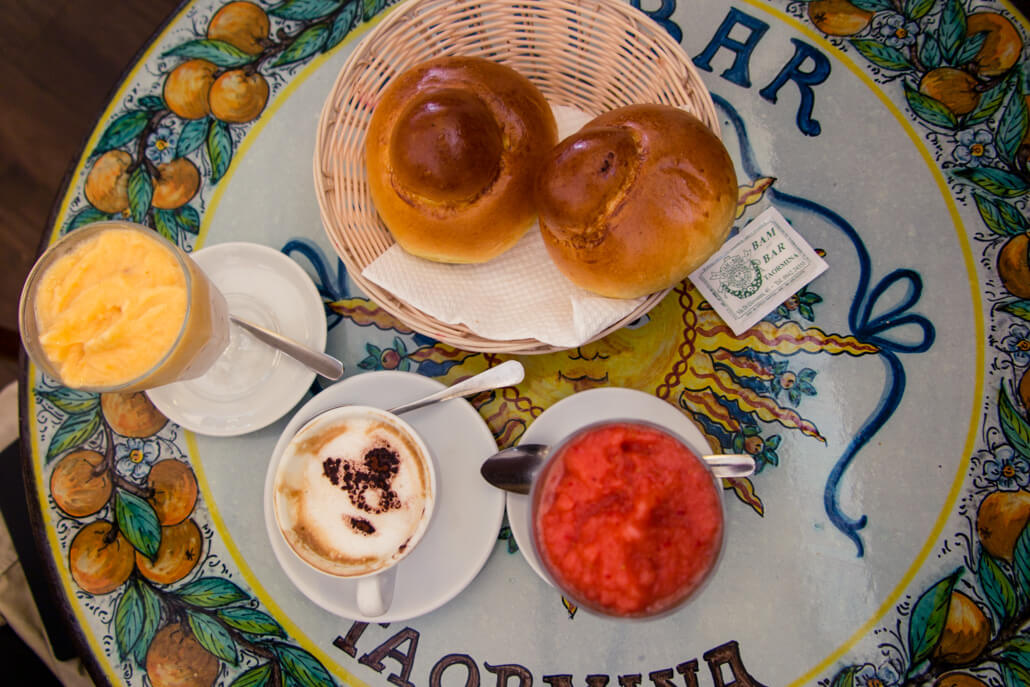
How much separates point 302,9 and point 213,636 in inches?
43.6

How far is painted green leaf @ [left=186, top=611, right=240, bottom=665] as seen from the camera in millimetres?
1084

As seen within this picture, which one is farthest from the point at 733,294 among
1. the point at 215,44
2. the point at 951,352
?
the point at 215,44

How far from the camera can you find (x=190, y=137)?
1209 mm

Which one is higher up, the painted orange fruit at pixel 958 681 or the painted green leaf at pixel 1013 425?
the painted green leaf at pixel 1013 425

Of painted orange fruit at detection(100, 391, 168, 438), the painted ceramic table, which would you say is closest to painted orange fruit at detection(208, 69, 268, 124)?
the painted ceramic table

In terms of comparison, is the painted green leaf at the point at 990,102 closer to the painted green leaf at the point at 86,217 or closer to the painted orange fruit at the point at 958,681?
the painted orange fruit at the point at 958,681

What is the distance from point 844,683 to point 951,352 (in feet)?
1.82

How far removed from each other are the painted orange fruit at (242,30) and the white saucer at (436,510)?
0.66 m

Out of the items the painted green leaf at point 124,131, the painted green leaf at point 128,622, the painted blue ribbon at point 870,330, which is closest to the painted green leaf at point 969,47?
the painted blue ribbon at point 870,330

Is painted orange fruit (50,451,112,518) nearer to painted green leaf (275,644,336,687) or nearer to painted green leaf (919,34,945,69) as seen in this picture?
painted green leaf (275,644,336,687)

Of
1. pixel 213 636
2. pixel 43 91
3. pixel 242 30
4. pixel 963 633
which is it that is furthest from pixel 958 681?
pixel 43 91

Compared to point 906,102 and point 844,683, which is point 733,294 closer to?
point 906,102

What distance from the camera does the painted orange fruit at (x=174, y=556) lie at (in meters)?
1.11

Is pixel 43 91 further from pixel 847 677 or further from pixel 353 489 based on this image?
pixel 847 677
